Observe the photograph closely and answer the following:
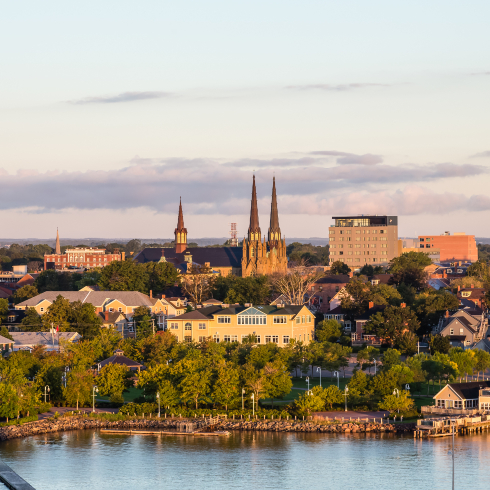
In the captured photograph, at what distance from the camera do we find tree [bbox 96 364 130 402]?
217 feet

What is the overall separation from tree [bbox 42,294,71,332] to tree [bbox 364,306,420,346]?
98.0 ft

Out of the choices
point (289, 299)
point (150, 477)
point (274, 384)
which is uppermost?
point (289, 299)

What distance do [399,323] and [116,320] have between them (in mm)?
31291

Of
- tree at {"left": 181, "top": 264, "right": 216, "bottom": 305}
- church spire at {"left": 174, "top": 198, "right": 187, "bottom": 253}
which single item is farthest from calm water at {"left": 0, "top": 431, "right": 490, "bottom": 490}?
church spire at {"left": 174, "top": 198, "right": 187, "bottom": 253}

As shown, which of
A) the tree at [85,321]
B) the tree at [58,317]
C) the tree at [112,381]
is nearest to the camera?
the tree at [112,381]

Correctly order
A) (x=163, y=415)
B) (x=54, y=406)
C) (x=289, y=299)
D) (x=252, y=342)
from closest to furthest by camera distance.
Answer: (x=163, y=415) → (x=54, y=406) → (x=252, y=342) → (x=289, y=299)

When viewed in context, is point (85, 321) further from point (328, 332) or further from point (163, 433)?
point (163, 433)

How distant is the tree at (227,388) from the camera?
63906mm

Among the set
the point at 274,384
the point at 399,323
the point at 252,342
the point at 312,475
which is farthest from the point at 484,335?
the point at 312,475

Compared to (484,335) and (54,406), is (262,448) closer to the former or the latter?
(54,406)

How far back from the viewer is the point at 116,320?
338ft

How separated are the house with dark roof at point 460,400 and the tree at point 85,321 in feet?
132

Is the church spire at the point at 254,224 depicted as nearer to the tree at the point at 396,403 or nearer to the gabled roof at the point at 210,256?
the gabled roof at the point at 210,256

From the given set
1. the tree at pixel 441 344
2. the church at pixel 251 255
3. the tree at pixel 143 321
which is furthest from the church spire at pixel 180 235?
the tree at pixel 441 344
